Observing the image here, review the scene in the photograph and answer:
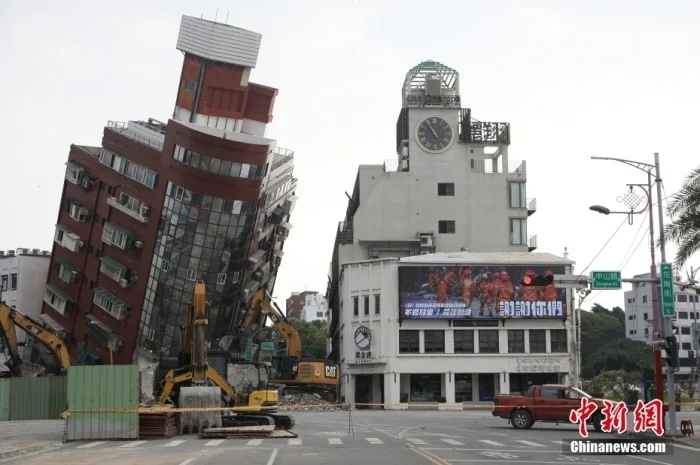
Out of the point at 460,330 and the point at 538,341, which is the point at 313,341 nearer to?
the point at 460,330

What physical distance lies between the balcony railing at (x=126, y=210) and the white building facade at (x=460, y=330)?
67.5 ft

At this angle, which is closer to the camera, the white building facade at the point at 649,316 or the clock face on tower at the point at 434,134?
the clock face on tower at the point at 434,134

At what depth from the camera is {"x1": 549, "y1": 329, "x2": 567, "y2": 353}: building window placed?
83.7m

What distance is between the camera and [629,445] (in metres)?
28.5

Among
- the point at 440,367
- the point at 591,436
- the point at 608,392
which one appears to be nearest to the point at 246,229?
the point at 440,367

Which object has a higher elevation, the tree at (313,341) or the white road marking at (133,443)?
the tree at (313,341)

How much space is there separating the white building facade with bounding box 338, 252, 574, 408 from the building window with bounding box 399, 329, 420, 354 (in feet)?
0.28

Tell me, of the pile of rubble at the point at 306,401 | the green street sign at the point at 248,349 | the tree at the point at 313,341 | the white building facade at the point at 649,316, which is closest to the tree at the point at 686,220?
the pile of rubble at the point at 306,401

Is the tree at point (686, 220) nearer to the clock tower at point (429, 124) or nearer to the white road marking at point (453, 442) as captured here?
the white road marking at point (453, 442)

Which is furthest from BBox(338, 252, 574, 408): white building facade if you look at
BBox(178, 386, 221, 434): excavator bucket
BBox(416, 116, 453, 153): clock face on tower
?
BBox(178, 386, 221, 434): excavator bucket

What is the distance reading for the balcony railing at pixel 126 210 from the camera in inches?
3081

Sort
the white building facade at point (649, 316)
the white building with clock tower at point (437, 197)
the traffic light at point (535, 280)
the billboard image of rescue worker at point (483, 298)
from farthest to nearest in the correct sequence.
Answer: the white building facade at point (649, 316) → the white building with clock tower at point (437, 197) → the billboard image of rescue worker at point (483, 298) → the traffic light at point (535, 280)

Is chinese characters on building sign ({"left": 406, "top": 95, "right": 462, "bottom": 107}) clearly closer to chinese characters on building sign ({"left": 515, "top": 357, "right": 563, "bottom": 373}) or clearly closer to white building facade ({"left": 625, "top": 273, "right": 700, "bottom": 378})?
chinese characters on building sign ({"left": 515, "top": 357, "right": 563, "bottom": 373})

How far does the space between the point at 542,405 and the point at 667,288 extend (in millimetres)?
7171
